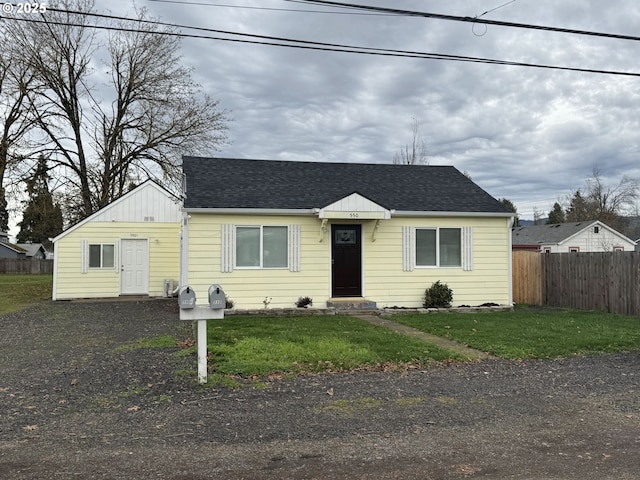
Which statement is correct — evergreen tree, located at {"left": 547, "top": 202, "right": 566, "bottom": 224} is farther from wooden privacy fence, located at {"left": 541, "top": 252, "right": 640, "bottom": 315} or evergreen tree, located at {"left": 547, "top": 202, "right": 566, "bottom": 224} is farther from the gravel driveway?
the gravel driveway

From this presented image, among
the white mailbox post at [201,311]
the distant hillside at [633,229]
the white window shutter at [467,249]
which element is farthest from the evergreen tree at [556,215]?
the white mailbox post at [201,311]

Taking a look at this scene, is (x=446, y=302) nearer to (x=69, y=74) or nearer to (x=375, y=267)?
(x=375, y=267)

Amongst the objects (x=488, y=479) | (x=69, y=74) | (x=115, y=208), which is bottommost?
(x=488, y=479)

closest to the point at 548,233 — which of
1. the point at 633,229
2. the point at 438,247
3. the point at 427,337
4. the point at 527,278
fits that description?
the point at 633,229

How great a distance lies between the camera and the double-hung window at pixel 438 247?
14.1m

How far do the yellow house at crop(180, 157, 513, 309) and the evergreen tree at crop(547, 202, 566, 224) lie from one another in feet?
192

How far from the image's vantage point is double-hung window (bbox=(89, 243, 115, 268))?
1809 cm

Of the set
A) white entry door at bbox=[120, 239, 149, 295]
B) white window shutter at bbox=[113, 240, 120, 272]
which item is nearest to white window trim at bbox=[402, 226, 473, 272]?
white entry door at bbox=[120, 239, 149, 295]

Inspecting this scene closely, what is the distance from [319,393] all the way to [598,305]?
11113 millimetres

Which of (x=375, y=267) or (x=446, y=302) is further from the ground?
(x=375, y=267)

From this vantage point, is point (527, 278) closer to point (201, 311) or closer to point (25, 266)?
point (201, 311)

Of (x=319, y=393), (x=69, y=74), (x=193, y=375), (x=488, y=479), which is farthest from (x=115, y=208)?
(x=488, y=479)

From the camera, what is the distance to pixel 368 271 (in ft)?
45.0

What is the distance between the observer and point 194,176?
47.0 ft
